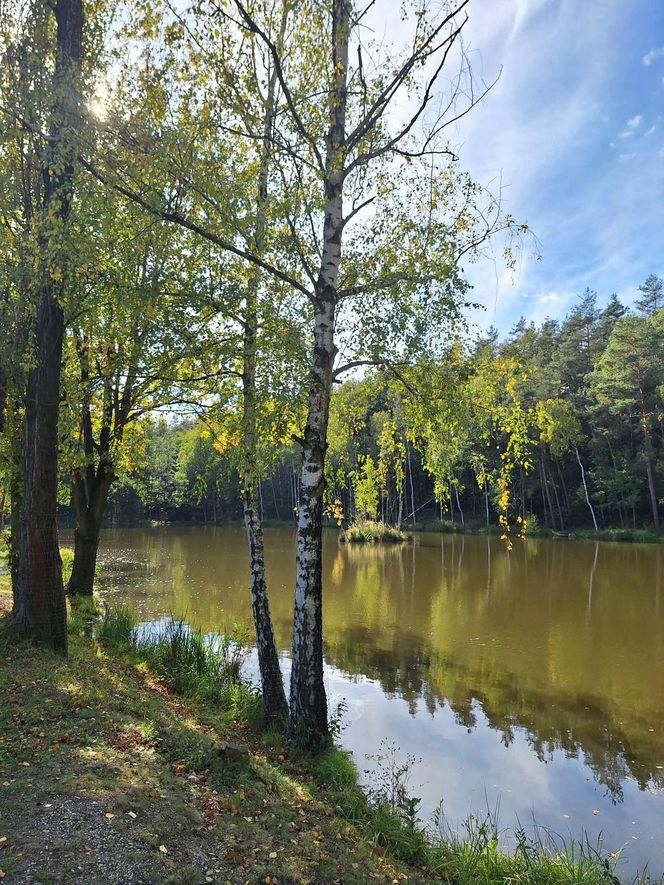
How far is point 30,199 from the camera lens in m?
→ 8.14

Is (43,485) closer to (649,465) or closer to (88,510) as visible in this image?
(88,510)

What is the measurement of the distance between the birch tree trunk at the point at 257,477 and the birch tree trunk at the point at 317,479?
2.09 ft

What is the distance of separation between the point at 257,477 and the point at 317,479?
664 millimetres

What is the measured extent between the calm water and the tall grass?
1521 mm

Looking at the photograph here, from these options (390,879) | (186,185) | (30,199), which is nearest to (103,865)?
(390,879)

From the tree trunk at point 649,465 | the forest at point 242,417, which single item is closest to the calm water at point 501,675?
the forest at point 242,417

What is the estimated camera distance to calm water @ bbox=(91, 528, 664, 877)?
21.5 ft

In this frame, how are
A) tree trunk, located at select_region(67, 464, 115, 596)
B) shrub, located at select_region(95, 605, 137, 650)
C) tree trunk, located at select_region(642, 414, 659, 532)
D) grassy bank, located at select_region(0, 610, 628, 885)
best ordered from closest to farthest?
grassy bank, located at select_region(0, 610, 628, 885) → shrub, located at select_region(95, 605, 137, 650) → tree trunk, located at select_region(67, 464, 115, 596) → tree trunk, located at select_region(642, 414, 659, 532)

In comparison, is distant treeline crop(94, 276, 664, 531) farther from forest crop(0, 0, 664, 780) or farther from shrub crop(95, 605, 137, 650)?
shrub crop(95, 605, 137, 650)

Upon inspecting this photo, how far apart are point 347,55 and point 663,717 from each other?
413 inches

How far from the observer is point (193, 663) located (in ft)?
28.9

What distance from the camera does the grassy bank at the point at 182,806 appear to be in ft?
10.7

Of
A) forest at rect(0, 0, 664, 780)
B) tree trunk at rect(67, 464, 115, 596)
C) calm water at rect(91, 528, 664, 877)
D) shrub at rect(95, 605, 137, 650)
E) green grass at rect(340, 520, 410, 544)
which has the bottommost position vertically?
calm water at rect(91, 528, 664, 877)

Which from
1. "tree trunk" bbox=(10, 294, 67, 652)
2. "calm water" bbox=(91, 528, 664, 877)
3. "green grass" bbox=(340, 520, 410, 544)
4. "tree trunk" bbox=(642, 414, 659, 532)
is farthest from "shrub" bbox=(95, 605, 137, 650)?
"tree trunk" bbox=(642, 414, 659, 532)
